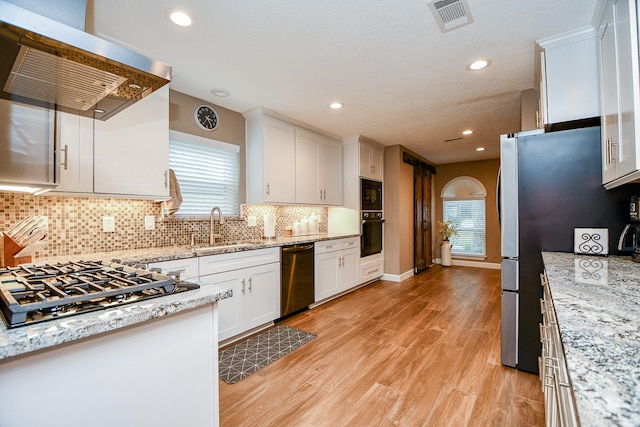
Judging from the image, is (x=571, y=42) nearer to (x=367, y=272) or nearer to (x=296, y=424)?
(x=296, y=424)

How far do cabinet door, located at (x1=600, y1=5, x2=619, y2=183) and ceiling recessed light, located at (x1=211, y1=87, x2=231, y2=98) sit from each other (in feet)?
9.29

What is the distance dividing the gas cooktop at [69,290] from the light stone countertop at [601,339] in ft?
3.80

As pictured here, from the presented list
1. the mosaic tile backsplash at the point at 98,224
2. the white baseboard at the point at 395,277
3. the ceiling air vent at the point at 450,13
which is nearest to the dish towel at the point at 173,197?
the mosaic tile backsplash at the point at 98,224

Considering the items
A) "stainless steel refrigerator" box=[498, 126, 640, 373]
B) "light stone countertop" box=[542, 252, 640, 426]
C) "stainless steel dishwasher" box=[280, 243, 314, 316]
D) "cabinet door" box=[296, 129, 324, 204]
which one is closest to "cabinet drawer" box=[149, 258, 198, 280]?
"stainless steel dishwasher" box=[280, 243, 314, 316]

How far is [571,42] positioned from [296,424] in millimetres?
3068

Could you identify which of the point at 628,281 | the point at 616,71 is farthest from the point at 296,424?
the point at 616,71

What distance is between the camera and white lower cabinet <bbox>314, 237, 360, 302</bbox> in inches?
147

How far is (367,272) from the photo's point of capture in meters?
4.77

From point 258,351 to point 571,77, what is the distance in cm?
318

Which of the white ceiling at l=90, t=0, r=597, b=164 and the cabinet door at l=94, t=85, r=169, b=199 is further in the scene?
the cabinet door at l=94, t=85, r=169, b=199

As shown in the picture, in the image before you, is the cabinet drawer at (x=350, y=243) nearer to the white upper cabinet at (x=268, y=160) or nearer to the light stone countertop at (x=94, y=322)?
the white upper cabinet at (x=268, y=160)

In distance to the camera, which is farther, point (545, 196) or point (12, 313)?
point (545, 196)

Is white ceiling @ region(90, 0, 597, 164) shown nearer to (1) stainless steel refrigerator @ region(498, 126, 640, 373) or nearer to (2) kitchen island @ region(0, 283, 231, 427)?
(1) stainless steel refrigerator @ region(498, 126, 640, 373)

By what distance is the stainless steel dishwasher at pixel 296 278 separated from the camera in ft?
10.6
